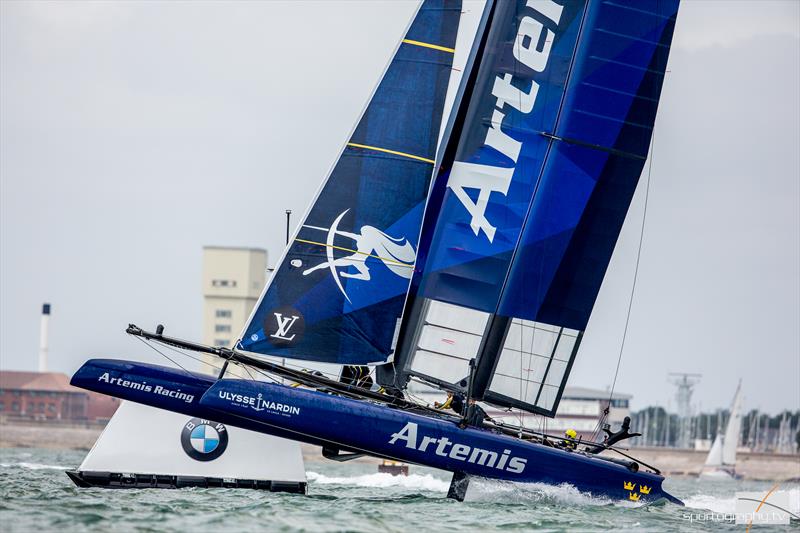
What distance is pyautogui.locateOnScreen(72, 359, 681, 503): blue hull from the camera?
16.7 m

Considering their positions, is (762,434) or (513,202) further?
(762,434)

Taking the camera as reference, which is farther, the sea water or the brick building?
the brick building

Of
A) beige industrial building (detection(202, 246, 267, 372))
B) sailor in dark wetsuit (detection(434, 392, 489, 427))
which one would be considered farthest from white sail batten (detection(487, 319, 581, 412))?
beige industrial building (detection(202, 246, 267, 372))

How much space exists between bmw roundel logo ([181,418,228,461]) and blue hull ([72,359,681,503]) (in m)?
0.35

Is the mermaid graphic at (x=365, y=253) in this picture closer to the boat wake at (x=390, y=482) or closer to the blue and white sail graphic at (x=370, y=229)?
the blue and white sail graphic at (x=370, y=229)

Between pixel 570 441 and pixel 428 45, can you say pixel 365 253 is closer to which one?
pixel 428 45

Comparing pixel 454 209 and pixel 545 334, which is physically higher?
pixel 454 209

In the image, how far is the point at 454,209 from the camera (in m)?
18.5

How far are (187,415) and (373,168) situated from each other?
4.19 m

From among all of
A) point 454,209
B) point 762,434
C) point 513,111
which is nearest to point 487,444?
point 454,209

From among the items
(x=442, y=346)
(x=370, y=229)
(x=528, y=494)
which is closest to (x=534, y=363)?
(x=442, y=346)

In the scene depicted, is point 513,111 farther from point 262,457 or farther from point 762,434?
point 762,434

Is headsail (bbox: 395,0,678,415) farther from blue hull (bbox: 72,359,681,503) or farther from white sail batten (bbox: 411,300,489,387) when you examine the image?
blue hull (bbox: 72,359,681,503)

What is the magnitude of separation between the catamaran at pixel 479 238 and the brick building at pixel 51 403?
201 ft
